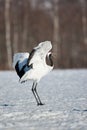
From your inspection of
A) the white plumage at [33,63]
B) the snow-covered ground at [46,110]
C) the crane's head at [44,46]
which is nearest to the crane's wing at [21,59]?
the white plumage at [33,63]

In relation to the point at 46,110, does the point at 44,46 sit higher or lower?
higher

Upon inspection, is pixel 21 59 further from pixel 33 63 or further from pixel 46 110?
pixel 46 110

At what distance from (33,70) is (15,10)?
25810 millimetres

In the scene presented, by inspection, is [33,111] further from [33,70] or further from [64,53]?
[64,53]

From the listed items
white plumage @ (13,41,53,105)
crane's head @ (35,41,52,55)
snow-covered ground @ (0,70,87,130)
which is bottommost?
snow-covered ground @ (0,70,87,130)

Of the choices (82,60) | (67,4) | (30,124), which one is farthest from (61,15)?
(30,124)

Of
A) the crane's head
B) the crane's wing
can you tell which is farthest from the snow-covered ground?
the crane's head

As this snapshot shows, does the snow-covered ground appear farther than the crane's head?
No

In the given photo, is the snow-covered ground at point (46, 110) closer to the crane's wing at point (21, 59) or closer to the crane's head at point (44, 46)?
the crane's wing at point (21, 59)

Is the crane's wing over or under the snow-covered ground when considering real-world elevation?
over

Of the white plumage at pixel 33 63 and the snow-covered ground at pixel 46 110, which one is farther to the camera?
the white plumage at pixel 33 63

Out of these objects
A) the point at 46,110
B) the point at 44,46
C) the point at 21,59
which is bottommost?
the point at 46,110

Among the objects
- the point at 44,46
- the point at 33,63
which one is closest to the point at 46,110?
the point at 33,63

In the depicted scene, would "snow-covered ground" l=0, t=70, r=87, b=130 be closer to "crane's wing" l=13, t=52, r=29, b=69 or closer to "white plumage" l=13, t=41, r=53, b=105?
"white plumage" l=13, t=41, r=53, b=105
